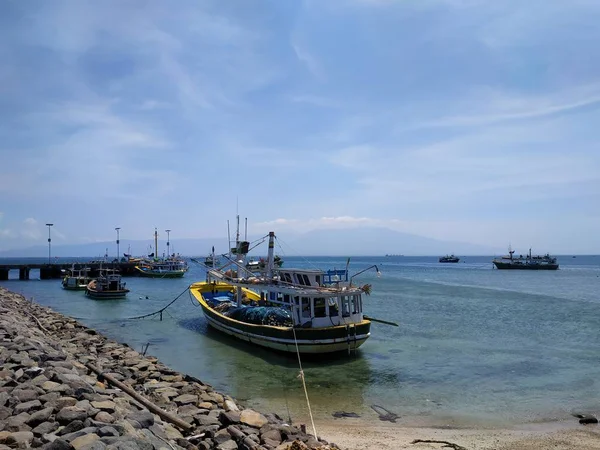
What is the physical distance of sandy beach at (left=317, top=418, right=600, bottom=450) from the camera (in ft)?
41.9

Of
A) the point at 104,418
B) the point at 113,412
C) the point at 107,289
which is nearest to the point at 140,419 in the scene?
the point at 113,412

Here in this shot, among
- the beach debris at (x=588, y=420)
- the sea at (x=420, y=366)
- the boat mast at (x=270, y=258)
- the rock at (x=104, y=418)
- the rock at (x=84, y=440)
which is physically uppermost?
the boat mast at (x=270, y=258)

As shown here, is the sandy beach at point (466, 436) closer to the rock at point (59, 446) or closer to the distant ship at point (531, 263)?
the rock at point (59, 446)

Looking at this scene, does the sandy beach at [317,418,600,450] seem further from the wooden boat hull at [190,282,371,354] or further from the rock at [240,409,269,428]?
the wooden boat hull at [190,282,371,354]

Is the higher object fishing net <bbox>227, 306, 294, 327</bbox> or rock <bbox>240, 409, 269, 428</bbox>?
fishing net <bbox>227, 306, 294, 327</bbox>

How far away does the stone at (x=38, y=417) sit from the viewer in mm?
8266

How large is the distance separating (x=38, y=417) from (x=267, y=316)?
1732 centimetres

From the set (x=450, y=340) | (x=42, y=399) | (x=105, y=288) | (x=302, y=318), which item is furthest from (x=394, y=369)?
(x=105, y=288)

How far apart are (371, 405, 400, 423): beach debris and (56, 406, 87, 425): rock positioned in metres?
10.0

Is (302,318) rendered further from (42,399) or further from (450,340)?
(42,399)

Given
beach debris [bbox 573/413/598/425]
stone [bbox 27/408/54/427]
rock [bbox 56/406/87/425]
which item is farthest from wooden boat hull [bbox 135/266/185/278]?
rock [bbox 56/406/87/425]

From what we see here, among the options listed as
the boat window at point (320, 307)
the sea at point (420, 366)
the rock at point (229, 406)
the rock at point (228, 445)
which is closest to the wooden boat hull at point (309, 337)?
the sea at point (420, 366)

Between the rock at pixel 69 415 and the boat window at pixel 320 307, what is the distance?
16.0m

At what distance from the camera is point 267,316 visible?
25375 mm
